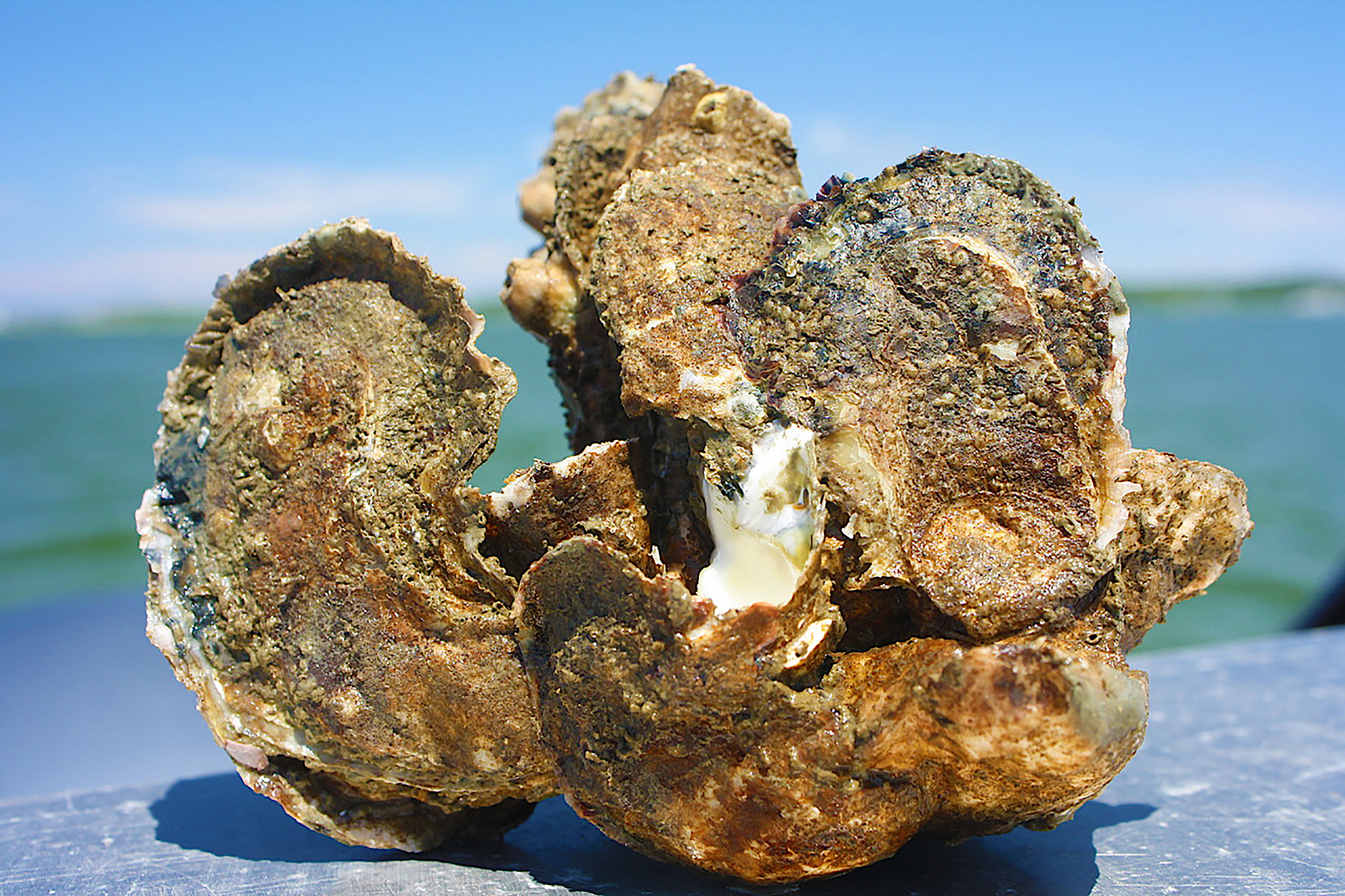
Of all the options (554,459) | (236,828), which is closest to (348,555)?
(236,828)

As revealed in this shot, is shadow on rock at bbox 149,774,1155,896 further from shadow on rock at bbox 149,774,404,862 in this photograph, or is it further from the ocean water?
the ocean water

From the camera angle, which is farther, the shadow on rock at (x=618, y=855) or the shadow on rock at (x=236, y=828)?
the shadow on rock at (x=236, y=828)

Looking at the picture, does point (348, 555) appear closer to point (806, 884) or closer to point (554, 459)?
point (806, 884)

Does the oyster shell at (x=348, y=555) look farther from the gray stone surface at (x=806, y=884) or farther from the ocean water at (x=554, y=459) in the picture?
the ocean water at (x=554, y=459)

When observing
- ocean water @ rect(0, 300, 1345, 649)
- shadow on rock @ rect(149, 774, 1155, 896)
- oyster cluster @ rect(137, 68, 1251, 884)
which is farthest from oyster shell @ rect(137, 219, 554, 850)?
ocean water @ rect(0, 300, 1345, 649)

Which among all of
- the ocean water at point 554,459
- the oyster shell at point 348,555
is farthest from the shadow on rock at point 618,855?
the ocean water at point 554,459

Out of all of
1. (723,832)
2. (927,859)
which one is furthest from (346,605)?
(927,859)
